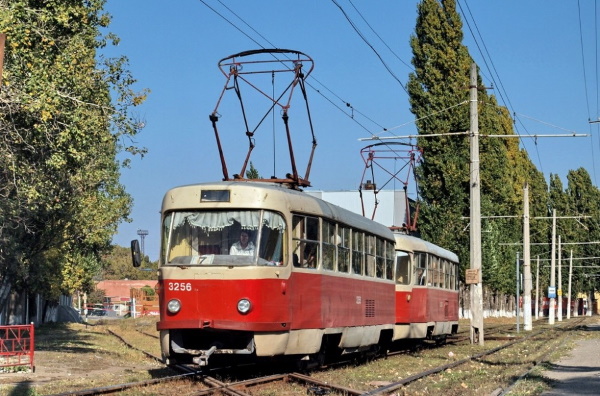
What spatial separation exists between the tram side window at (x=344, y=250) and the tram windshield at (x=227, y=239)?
293cm

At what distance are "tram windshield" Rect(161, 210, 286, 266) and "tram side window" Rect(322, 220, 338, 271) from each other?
1.86m

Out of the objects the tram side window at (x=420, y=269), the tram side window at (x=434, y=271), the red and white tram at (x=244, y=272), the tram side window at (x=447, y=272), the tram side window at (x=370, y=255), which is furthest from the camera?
the tram side window at (x=447, y=272)

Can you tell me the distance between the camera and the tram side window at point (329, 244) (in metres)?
17.7

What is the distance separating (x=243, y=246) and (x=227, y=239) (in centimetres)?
28

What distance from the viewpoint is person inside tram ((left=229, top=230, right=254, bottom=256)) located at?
15.5 meters

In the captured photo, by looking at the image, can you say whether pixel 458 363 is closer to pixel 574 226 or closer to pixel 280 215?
pixel 280 215

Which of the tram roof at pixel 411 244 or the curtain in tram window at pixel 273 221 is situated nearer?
the curtain in tram window at pixel 273 221

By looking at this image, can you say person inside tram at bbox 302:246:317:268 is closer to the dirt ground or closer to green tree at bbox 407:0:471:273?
the dirt ground

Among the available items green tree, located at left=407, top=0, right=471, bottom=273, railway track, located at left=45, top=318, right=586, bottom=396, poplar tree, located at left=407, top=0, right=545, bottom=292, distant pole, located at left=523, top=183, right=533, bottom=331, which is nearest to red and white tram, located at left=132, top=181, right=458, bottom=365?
railway track, located at left=45, top=318, right=586, bottom=396

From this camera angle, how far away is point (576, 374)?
18.7 m

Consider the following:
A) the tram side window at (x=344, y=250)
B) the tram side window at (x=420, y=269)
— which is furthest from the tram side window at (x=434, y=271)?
the tram side window at (x=344, y=250)

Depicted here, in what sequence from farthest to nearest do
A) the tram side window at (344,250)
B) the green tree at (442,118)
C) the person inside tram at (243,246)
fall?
the green tree at (442,118) → the tram side window at (344,250) → the person inside tram at (243,246)

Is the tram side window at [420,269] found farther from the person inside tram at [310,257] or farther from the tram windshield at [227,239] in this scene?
the tram windshield at [227,239]

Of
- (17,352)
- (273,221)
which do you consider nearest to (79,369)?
(17,352)
